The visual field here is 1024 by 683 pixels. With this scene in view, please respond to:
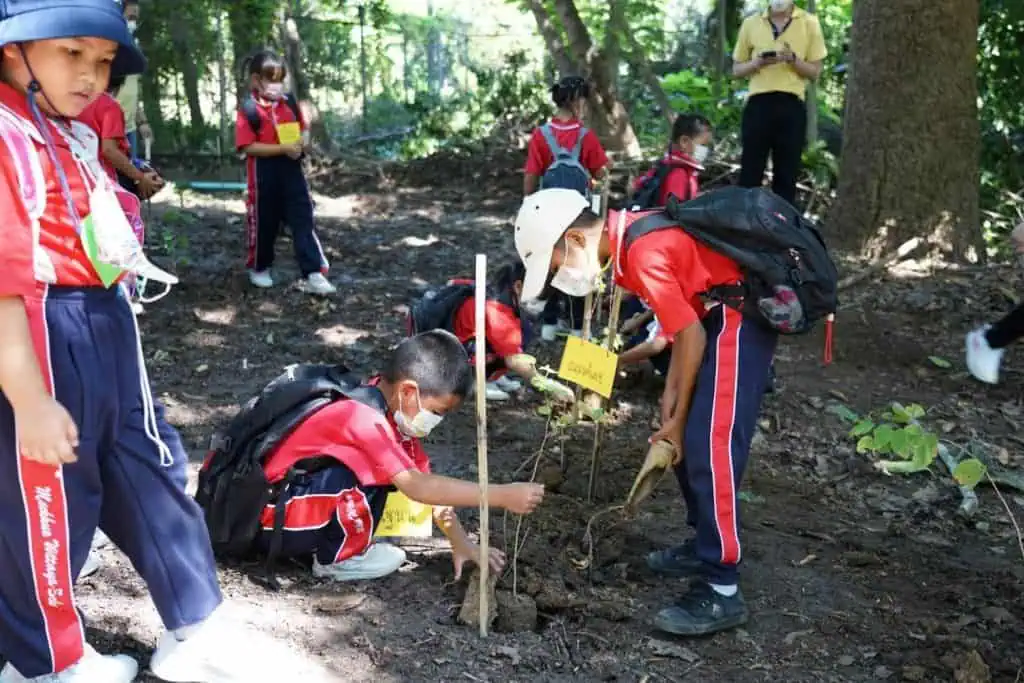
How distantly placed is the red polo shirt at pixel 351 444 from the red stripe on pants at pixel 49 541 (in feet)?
2.79

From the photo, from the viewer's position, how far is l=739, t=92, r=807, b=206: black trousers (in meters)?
7.09

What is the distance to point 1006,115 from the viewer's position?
10078 millimetres

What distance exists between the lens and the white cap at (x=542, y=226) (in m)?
3.20

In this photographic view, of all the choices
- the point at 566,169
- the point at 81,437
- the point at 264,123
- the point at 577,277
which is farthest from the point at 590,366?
the point at 264,123

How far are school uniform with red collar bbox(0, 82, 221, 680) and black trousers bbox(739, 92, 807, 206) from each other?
5.52m

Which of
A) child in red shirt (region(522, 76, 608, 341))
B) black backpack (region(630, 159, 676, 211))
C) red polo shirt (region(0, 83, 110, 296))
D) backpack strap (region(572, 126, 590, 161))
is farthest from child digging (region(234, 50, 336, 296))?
red polo shirt (region(0, 83, 110, 296))

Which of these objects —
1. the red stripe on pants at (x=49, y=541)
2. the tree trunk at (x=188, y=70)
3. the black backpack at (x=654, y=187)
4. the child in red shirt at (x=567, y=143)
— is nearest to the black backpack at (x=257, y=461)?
the red stripe on pants at (x=49, y=541)

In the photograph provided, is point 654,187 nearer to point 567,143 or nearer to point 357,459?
point 567,143

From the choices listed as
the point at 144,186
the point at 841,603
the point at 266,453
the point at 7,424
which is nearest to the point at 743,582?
the point at 841,603

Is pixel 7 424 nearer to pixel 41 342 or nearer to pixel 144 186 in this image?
pixel 41 342

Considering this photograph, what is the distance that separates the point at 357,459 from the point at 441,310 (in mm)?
1609

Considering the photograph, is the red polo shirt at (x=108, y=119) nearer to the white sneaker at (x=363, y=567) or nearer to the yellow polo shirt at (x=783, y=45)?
the white sneaker at (x=363, y=567)

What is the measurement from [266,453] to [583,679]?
1.15 meters

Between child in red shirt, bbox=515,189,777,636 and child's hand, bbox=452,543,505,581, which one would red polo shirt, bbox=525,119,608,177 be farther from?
child's hand, bbox=452,543,505,581
